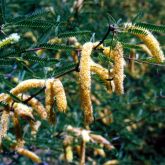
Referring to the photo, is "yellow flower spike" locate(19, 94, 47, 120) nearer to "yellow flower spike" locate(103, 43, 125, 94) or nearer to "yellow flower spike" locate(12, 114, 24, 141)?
"yellow flower spike" locate(12, 114, 24, 141)

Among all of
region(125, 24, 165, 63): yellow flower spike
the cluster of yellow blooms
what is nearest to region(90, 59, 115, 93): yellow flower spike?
the cluster of yellow blooms

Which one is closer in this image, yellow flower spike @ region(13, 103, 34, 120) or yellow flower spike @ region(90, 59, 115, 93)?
yellow flower spike @ region(90, 59, 115, 93)

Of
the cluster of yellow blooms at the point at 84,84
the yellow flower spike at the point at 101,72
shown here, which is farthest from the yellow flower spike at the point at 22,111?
the yellow flower spike at the point at 101,72

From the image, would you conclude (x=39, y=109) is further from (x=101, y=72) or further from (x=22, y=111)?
(x=101, y=72)

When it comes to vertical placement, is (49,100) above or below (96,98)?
above

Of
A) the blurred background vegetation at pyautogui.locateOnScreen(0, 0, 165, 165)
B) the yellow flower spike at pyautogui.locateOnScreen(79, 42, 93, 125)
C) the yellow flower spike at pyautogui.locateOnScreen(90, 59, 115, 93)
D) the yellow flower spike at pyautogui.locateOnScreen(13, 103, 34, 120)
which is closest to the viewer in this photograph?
the yellow flower spike at pyautogui.locateOnScreen(79, 42, 93, 125)

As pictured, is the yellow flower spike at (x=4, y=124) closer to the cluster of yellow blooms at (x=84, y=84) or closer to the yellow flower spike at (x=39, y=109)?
the cluster of yellow blooms at (x=84, y=84)

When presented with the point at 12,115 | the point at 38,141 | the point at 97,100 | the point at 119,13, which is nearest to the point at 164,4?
the point at 119,13

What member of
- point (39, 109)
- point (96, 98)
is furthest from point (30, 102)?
point (96, 98)
